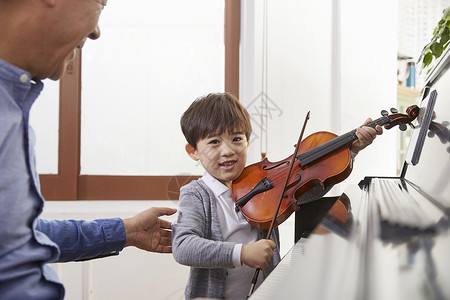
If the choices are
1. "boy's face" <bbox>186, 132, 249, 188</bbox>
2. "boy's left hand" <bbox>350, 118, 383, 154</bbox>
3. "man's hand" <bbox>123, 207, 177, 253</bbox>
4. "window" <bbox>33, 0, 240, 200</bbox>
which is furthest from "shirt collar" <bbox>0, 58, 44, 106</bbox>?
"window" <bbox>33, 0, 240, 200</bbox>

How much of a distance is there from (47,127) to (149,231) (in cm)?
123

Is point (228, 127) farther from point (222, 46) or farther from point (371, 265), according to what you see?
point (222, 46)

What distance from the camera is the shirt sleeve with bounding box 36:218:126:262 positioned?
2.51 feet

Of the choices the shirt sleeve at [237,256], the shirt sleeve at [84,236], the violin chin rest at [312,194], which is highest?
the violin chin rest at [312,194]

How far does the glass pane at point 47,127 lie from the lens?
1990 mm

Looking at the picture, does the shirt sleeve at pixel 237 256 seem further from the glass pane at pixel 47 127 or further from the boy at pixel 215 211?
the glass pane at pixel 47 127

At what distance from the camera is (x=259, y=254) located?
33.6 inches

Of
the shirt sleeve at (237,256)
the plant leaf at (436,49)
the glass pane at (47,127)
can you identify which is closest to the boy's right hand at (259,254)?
the shirt sleeve at (237,256)

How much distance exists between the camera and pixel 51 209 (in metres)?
1.96

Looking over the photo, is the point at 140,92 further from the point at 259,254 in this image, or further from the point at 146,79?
the point at 259,254

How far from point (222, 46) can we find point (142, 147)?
2.12 ft

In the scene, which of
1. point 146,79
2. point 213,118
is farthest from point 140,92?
point 213,118

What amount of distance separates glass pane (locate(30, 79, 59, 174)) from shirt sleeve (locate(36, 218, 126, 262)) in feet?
4.18

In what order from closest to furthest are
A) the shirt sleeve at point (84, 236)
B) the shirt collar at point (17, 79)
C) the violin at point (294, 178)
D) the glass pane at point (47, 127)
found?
the shirt collar at point (17, 79) < the shirt sleeve at point (84, 236) < the violin at point (294, 178) < the glass pane at point (47, 127)
